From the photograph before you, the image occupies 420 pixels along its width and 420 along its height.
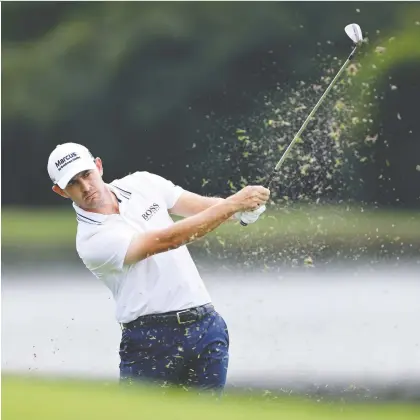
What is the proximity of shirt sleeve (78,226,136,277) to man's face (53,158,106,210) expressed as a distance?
0.36 ft

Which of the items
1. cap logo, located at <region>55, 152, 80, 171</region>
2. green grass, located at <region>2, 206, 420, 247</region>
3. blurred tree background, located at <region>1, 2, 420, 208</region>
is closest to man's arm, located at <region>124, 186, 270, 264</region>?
cap logo, located at <region>55, 152, 80, 171</region>

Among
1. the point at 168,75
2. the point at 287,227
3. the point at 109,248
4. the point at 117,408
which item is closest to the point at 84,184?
the point at 109,248

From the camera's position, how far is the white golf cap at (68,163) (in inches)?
206

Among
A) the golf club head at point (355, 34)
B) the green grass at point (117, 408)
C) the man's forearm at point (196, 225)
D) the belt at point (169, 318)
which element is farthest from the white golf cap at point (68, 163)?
the golf club head at point (355, 34)

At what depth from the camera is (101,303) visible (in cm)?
1446

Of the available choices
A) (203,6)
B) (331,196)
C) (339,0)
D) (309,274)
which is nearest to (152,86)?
(203,6)

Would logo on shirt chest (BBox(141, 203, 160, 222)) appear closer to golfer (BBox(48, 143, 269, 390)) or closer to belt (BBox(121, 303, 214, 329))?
golfer (BBox(48, 143, 269, 390))

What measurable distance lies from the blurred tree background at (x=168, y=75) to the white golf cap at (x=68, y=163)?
665 inches

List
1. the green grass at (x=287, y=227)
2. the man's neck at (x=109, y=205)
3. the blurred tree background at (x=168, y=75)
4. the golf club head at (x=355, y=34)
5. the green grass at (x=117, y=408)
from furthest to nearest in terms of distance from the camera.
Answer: the blurred tree background at (x=168, y=75), the green grass at (x=287, y=227), the golf club head at (x=355, y=34), the man's neck at (x=109, y=205), the green grass at (x=117, y=408)

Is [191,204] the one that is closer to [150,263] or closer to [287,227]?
[150,263]

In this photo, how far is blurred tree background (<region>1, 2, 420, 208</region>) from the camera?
74.3ft

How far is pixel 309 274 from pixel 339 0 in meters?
7.89

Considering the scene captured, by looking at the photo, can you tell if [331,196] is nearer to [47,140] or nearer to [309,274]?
[309,274]

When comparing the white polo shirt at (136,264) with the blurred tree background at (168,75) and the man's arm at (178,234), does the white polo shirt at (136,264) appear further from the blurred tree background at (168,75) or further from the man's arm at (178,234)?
the blurred tree background at (168,75)
